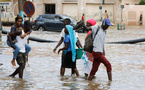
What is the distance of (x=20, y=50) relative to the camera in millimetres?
10047

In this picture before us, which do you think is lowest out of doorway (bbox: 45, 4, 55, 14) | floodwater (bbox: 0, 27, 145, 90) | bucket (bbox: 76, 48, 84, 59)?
floodwater (bbox: 0, 27, 145, 90)

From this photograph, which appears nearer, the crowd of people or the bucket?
the crowd of people

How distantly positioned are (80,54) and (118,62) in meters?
3.64

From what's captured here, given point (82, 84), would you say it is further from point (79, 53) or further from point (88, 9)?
point (88, 9)

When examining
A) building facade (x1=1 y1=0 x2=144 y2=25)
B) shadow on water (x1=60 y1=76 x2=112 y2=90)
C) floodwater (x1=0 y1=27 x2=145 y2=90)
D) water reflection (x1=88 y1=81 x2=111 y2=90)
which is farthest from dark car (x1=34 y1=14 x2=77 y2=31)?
water reflection (x1=88 y1=81 x2=111 y2=90)

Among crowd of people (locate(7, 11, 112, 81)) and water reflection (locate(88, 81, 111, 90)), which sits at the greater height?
crowd of people (locate(7, 11, 112, 81))

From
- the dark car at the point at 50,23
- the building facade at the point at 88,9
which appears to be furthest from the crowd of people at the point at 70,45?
the building facade at the point at 88,9

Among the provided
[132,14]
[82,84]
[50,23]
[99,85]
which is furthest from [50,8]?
[99,85]

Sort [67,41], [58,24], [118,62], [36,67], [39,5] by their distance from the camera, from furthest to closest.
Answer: [39,5]
[58,24]
[118,62]
[36,67]
[67,41]

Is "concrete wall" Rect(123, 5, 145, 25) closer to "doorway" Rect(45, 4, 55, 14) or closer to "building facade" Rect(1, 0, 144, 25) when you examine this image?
"building facade" Rect(1, 0, 144, 25)

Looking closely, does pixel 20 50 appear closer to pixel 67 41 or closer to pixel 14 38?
pixel 14 38

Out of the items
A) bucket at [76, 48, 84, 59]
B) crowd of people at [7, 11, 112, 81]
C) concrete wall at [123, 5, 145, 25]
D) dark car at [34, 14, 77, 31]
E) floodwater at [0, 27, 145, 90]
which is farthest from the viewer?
concrete wall at [123, 5, 145, 25]

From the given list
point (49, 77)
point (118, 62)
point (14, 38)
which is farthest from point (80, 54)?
point (118, 62)

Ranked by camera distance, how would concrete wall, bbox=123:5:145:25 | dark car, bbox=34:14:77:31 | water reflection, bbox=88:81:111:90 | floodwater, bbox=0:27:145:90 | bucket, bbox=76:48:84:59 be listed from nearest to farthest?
water reflection, bbox=88:81:111:90 < floodwater, bbox=0:27:145:90 < bucket, bbox=76:48:84:59 < dark car, bbox=34:14:77:31 < concrete wall, bbox=123:5:145:25
